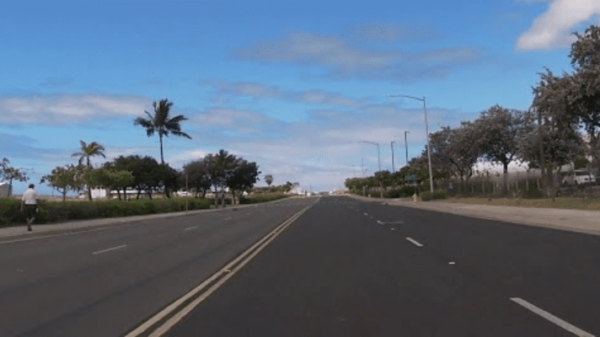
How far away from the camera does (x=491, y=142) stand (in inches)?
2186

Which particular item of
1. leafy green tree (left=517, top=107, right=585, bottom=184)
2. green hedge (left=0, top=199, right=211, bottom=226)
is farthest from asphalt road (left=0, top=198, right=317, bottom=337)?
leafy green tree (left=517, top=107, right=585, bottom=184)

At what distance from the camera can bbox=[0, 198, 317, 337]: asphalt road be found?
8.30 m

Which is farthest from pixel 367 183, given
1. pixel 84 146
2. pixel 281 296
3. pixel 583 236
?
pixel 281 296

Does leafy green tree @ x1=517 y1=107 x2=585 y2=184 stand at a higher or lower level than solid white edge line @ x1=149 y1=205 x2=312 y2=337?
higher

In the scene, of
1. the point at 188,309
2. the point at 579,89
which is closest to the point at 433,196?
the point at 579,89

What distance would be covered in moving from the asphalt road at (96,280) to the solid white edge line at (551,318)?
5.22m

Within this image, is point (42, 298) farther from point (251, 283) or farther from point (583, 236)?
point (583, 236)

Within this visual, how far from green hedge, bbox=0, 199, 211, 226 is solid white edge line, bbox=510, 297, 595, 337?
28.6 meters

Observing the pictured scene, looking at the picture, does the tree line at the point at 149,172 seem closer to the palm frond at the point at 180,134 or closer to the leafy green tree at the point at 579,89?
the palm frond at the point at 180,134

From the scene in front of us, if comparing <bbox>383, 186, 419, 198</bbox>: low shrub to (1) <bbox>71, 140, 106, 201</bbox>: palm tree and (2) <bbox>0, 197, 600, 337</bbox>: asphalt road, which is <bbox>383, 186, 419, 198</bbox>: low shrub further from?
(2) <bbox>0, 197, 600, 337</bbox>: asphalt road

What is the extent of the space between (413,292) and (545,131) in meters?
40.0

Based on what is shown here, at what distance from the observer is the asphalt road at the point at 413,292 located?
7.59 metres

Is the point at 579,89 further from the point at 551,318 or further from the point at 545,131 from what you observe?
the point at 551,318

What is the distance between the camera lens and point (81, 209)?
40094 mm
